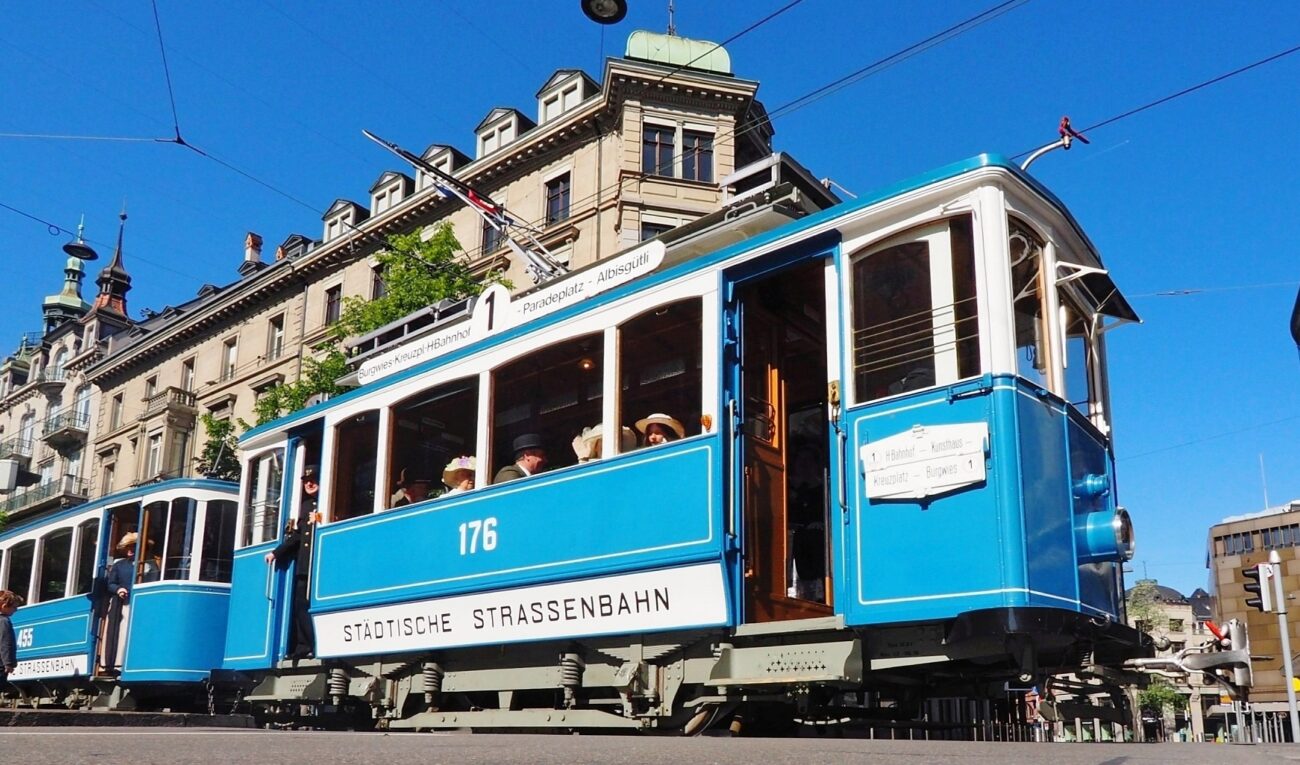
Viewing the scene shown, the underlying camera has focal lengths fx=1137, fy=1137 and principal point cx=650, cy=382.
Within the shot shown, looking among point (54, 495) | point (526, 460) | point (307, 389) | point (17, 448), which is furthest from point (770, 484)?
point (17, 448)

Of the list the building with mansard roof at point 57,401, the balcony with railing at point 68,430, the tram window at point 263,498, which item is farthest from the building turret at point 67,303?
the tram window at point 263,498

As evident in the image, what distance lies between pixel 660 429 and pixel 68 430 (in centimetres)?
5238

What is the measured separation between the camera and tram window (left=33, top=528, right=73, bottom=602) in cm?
1571

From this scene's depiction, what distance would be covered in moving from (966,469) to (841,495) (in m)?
0.83

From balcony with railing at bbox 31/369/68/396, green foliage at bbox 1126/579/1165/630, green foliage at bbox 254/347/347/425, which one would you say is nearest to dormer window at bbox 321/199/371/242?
green foliage at bbox 254/347/347/425

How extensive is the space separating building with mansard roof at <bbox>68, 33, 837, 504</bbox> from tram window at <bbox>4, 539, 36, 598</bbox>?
10404 millimetres

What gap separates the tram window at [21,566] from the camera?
55.1 ft

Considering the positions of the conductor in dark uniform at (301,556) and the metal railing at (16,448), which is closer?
the conductor in dark uniform at (301,556)

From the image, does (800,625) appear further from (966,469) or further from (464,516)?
(464,516)

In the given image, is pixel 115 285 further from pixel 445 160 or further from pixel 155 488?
pixel 155 488

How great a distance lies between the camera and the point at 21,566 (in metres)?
17.2

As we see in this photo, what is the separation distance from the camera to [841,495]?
6730mm

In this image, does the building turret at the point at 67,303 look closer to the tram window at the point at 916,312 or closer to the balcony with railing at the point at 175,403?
the balcony with railing at the point at 175,403

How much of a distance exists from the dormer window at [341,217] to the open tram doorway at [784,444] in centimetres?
3328
